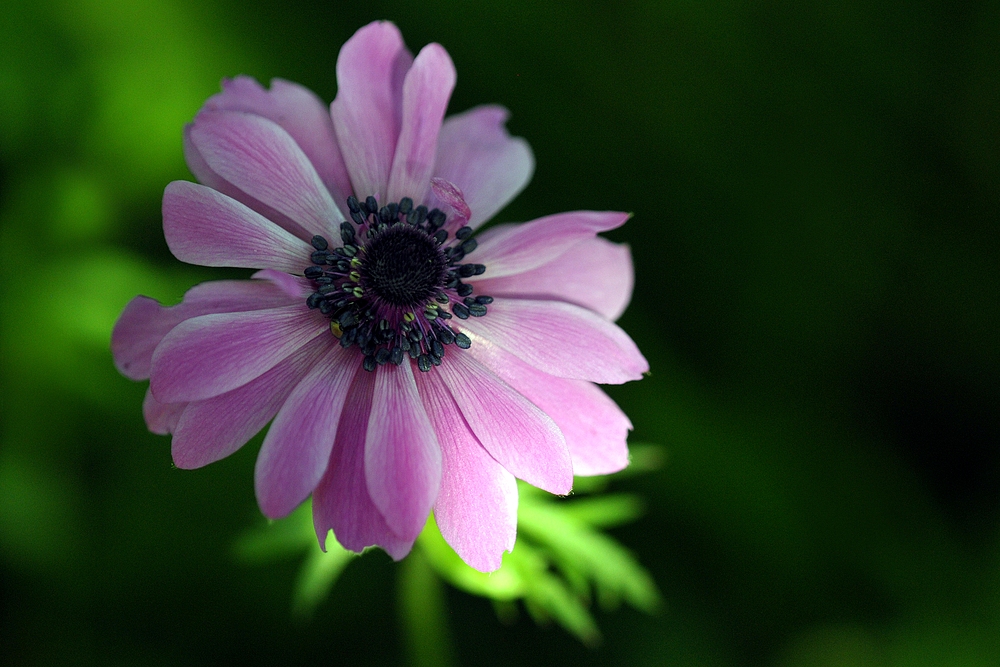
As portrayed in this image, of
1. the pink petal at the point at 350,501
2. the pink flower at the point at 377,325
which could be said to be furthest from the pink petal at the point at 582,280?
the pink petal at the point at 350,501

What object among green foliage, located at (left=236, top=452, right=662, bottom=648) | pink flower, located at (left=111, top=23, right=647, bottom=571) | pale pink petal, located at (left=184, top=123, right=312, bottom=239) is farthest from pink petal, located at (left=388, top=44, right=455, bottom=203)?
green foliage, located at (left=236, top=452, right=662, bottom=648)

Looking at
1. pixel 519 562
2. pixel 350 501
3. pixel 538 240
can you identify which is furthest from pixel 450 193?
pixel 519 562

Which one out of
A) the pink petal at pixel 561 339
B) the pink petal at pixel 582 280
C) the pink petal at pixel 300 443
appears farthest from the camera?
the pink petal at pixel 582 280

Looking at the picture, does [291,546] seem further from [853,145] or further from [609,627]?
[853,145]

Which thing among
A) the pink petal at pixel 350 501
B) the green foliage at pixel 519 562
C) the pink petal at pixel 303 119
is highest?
the pink petal at pixel 303 119

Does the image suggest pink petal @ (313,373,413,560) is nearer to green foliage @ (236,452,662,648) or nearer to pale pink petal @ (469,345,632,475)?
pale pink petal @ (469,345,632,475)

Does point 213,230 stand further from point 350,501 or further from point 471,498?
point 471,498

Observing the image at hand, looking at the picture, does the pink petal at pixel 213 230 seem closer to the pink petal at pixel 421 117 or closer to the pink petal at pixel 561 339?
the pink petal at pixel 421 117

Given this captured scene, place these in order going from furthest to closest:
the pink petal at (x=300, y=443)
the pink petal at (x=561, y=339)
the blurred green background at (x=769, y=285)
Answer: the blurred green background at (x=769, y=285) → the pink petal at (x=561, y=339) → the pink petal at (x=300, y=443)
